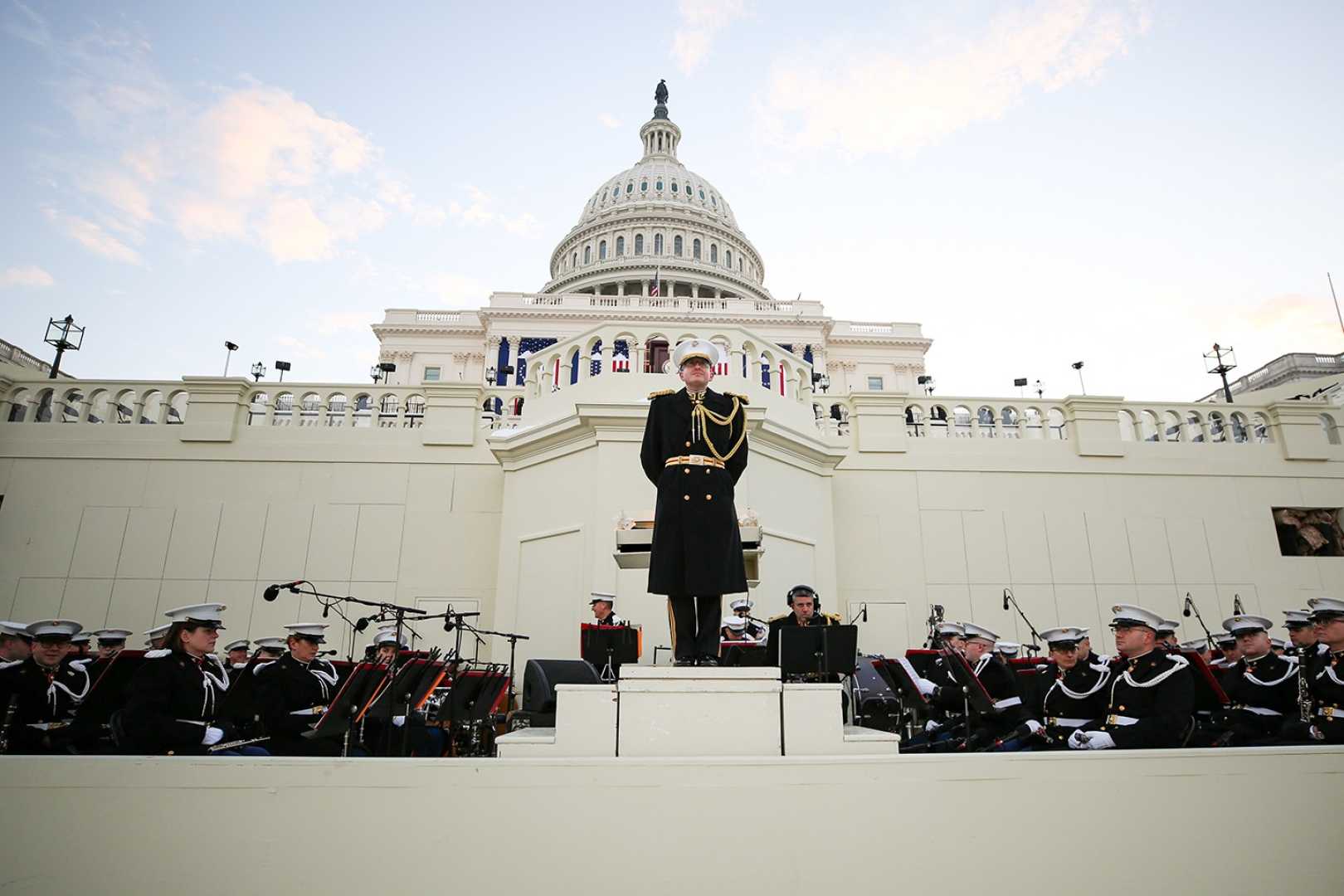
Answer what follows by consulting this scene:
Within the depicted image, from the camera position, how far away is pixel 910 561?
12742 millimetres

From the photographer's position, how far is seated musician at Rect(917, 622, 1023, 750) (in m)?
6.66

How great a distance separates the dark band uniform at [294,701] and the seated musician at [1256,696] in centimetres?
717

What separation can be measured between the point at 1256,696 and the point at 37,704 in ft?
34.4

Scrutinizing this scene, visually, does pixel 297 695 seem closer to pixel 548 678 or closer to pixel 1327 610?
pixel 548 678

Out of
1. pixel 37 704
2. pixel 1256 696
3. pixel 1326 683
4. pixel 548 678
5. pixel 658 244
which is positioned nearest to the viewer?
pixel 1326 683

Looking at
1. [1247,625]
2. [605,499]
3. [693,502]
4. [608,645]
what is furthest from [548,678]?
[1247,625]

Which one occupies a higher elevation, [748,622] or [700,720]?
[748,622]

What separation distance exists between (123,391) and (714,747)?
44.6ft

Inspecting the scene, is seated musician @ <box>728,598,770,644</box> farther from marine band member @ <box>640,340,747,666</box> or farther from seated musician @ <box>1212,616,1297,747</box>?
seated musician @ <box>1212,616,1297,747</box>

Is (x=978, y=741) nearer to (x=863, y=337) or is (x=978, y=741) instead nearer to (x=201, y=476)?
(x=201, y=476)

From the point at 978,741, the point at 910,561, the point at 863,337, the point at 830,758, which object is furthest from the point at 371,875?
the point at 863,337

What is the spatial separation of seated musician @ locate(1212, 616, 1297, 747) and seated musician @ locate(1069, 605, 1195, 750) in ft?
2.95

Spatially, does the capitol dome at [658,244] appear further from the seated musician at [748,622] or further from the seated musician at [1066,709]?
the seated musician at [1066,709]

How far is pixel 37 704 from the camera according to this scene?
6562 millimetres
